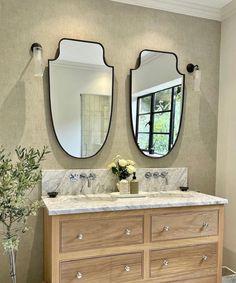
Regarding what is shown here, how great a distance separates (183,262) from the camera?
7.55 ft

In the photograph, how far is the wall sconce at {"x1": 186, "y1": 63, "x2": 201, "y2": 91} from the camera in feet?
9.25

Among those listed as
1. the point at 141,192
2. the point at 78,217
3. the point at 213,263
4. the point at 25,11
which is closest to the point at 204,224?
the point at 213,263

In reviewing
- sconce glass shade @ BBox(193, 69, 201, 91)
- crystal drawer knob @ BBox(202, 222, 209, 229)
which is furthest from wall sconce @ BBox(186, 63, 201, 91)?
crystal drawer knob @ BBox(202, 222, 209, 229)

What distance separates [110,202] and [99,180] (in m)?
0.42

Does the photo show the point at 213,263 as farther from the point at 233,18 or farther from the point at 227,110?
the point at 233,18

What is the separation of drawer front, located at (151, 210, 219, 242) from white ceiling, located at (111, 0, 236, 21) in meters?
1.91

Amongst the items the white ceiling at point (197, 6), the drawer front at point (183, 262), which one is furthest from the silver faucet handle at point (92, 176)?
the white ceiling at point (197, 6)

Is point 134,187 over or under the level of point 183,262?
over

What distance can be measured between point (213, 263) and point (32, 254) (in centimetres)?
150

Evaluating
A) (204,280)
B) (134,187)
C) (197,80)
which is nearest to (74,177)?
(134,187)

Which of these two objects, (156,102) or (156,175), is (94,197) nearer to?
(156,175)

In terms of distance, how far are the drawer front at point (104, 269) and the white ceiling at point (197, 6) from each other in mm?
2208

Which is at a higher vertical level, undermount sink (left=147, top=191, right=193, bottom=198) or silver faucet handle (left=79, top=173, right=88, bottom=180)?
silver faucet handle (left=79, top=173, right=88, bottom=180)

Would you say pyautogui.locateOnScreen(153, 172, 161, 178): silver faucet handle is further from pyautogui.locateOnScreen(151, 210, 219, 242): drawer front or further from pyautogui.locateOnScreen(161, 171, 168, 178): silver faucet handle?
pyautogui.locateOnScreen(151, 210, 219, 242): drawer front
